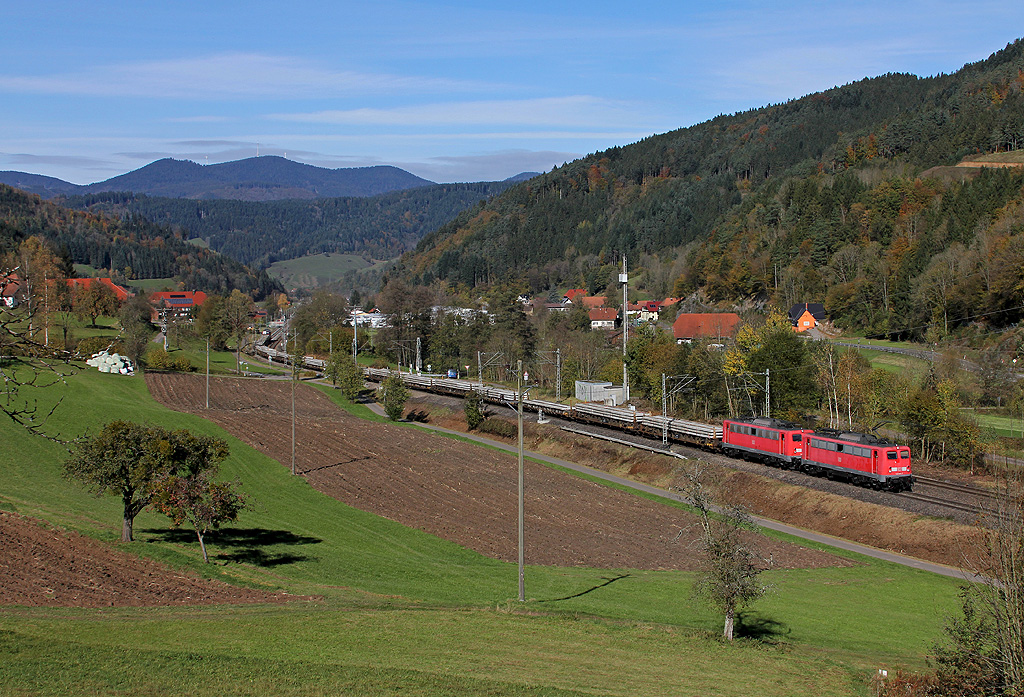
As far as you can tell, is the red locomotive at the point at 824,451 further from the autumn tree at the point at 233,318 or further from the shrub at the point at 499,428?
the autumn tree at the point at 233,318

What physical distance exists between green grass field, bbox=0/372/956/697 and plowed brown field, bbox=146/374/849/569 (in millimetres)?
2184

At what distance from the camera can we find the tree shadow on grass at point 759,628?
23.7 m

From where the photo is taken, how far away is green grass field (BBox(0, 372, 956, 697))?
15.4 meters

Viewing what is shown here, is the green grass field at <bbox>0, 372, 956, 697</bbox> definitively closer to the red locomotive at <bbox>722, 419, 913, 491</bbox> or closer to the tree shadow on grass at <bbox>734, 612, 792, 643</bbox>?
the tree shadow on grass at <bbox>734, 612, 792, 643</bbox>

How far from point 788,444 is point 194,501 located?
3726cm

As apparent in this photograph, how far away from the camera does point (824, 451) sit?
4769 cm

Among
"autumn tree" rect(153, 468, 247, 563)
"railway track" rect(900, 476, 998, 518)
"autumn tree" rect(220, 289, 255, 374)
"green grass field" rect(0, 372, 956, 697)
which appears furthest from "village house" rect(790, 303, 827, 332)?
"autumn tree" rect(153, 468, 247, 563)

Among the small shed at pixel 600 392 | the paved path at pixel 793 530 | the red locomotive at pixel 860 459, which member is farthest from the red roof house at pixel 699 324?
the red locomotive at pixel 860 459

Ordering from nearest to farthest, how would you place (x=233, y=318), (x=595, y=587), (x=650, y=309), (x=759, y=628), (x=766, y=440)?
(x=759, y=628), (x=595, y=587), (x=766, y=440), (x=233, y=318), (x=650, y=309)

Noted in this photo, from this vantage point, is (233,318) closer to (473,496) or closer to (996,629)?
(473,496)

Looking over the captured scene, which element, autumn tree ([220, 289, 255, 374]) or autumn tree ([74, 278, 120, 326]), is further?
autumn tree ([220, 289, 255, 374])

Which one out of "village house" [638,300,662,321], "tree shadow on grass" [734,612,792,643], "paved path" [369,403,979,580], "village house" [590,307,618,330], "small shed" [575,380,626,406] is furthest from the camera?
"village house" [638,300,662,321]

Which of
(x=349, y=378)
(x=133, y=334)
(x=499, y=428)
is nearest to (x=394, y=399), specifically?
(x=349, y=378)

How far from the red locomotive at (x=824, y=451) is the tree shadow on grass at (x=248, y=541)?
98.8ft
